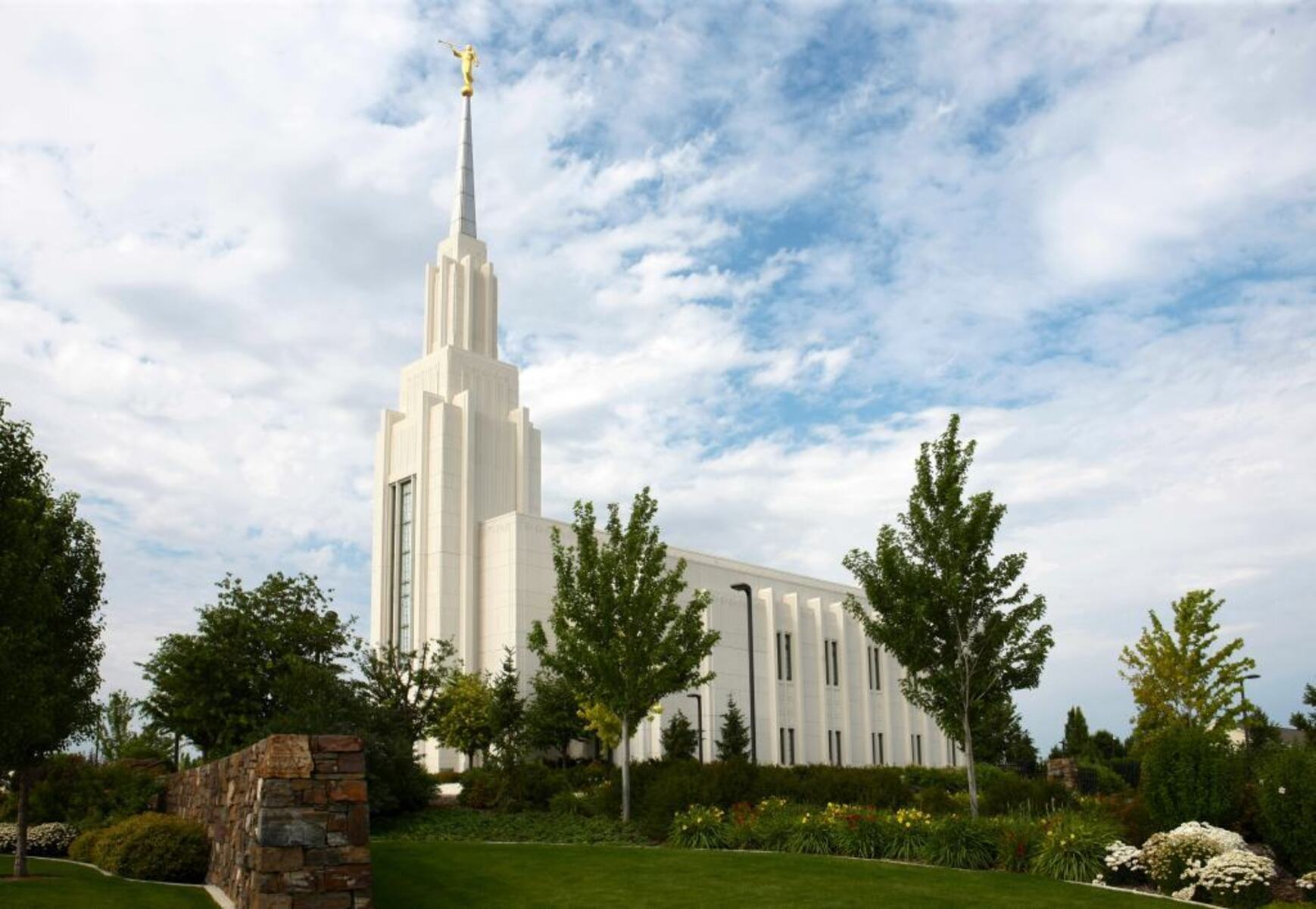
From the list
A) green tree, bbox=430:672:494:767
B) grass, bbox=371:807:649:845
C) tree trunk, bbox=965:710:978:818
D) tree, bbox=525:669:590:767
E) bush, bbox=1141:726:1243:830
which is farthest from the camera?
green tree, bbox=430:672:494:767

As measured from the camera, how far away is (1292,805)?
50.8 ft

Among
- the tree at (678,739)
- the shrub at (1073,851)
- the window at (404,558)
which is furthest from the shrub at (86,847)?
the window at (404,558)

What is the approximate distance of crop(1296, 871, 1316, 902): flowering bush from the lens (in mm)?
13812

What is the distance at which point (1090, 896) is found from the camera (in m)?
13.6

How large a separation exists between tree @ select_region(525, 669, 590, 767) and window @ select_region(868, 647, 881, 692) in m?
26.3

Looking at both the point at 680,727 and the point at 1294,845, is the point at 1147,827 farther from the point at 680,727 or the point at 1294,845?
the point at 680,727

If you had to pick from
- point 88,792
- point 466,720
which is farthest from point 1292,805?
point 466,720

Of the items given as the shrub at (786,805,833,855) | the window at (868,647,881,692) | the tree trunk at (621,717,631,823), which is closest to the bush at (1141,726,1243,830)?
the shrub at (786,805,833,855)

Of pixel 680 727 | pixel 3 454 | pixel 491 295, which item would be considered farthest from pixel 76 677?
pixel 491 295

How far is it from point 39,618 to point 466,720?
73.7 feet

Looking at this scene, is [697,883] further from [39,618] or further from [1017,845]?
[39,618]

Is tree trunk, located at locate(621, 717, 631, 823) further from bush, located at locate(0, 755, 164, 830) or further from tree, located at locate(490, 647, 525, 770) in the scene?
tree, located at locate(490, 647, 525, 770)

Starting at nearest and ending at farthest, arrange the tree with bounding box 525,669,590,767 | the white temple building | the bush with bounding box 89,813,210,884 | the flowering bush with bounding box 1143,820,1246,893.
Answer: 1. the flowering bush with bounding box 1143,820,1246,893
2. the bush with bounding box 89,813,210,884
3. the tree with bounding box 525,669,590,767
4. the white temple building

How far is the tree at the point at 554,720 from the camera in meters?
39.1
